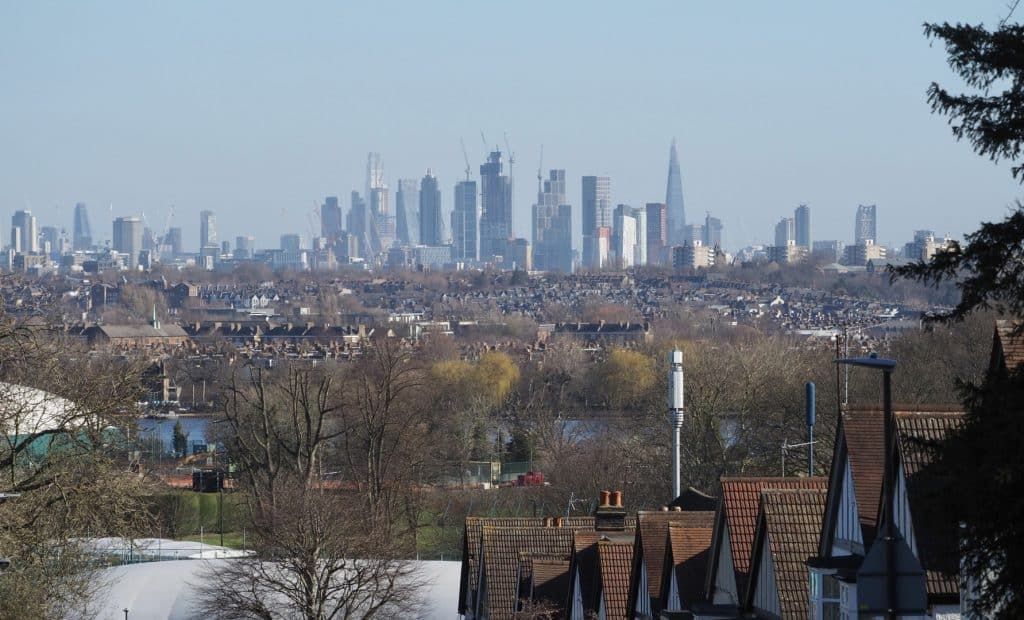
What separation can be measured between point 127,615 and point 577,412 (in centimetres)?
7276

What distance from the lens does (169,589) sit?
40.3m

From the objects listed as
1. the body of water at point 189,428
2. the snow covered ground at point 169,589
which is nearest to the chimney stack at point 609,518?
the snow covered ground at point 169,589

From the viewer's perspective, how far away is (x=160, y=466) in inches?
2980

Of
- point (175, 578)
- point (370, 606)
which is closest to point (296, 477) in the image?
point (175, 578)

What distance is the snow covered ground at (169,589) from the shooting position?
121ft

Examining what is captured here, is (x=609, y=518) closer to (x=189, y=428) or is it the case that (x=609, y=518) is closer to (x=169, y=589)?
(x=169, y=589)

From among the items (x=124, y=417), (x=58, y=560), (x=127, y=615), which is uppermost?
(x=124, y=417)

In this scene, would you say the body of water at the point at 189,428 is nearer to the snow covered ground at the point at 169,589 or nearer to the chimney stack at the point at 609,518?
the snow covered ground at the point at 169,589

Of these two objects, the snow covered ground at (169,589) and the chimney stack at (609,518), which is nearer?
the chimney stack at (609,518)

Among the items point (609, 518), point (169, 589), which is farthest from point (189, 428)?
point (609, 518)

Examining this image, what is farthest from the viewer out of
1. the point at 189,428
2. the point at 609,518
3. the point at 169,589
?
the point at 189,428

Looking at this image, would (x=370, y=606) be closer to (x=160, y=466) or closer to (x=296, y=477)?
(x=296, y=477)

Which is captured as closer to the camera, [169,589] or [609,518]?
[609,518]

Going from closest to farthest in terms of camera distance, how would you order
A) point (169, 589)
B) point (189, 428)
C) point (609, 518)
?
point (609, 518) → point (169, 589) → point (189, 428)
